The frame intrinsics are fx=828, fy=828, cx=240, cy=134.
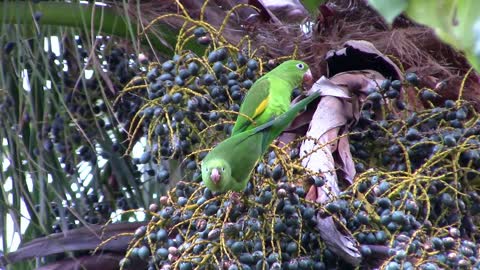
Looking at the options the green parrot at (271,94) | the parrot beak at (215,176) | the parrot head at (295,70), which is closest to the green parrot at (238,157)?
the parrot beak at (215,176)

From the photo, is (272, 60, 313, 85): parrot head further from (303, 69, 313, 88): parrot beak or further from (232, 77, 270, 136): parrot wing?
(232, 77, 270, 136): parrot wing

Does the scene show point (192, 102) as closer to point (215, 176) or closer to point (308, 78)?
point (215, 176)

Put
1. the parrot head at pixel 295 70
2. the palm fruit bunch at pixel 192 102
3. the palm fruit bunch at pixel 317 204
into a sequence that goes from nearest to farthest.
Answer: the palm fruit bunch at pixel 317 204 < the palm fruit bunch at pixel 192 102 < the parrot head at pixel 295 70

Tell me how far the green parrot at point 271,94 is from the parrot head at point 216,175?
0.82 feet

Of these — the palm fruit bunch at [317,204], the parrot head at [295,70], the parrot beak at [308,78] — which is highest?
the parrot head at [295,70]

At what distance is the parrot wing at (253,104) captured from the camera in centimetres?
234

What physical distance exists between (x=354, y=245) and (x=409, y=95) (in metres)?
0.72

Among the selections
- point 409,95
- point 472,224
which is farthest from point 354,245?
point 409,95

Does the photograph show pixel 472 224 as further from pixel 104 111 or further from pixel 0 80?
pixel 0 80

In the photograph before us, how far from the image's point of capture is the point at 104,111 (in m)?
2.96

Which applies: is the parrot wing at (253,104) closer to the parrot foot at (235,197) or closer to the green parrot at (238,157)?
the green parrot at (238,157)

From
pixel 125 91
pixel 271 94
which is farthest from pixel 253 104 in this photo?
pixel 125 91

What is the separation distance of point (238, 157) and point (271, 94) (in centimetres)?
39

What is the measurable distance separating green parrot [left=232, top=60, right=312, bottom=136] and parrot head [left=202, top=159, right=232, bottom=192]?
249 mm
